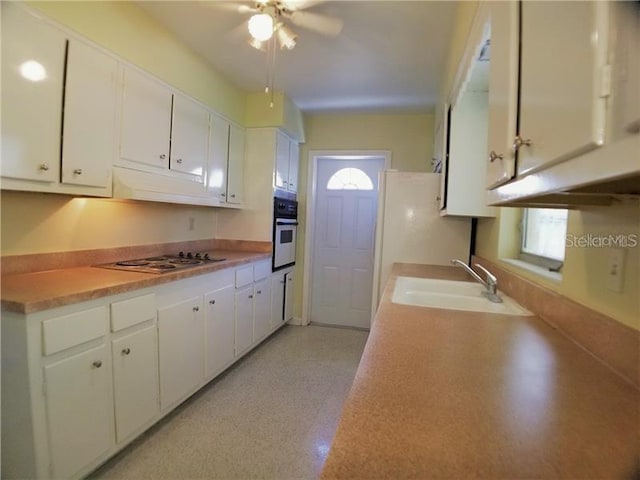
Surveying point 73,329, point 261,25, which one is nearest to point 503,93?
point 261,25

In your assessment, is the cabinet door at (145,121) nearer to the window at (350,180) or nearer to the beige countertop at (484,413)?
the beige countertop at (484,413)

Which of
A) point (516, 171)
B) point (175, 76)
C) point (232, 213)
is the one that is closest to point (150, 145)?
point (175, 76)

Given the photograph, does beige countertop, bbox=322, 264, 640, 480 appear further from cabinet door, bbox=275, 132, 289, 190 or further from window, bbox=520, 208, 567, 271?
cabinet door, bbox=275, 132, 289, 190

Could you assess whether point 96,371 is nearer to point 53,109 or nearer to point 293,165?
point 53,109

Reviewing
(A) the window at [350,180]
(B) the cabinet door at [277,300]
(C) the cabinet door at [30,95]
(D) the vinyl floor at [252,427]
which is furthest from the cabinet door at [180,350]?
(A) the window at [350,180]

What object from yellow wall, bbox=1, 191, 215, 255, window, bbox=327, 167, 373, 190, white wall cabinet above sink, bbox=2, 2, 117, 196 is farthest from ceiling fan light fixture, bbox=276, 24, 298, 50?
window, bbox=327, 167, 373, 190

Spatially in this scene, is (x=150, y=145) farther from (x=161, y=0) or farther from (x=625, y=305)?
(x=625, y=305)

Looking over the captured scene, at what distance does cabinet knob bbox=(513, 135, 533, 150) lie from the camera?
688mm

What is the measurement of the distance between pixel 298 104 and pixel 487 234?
246cm

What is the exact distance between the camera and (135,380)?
5.86 feet

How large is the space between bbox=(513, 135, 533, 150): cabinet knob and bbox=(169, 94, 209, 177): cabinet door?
2.31 m

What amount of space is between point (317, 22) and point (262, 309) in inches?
95.9

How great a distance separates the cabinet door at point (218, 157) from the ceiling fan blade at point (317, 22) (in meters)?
1.20

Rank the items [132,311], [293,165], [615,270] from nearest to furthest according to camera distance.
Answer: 1. [615,270]
2. [132,311]
3. [293,165]
